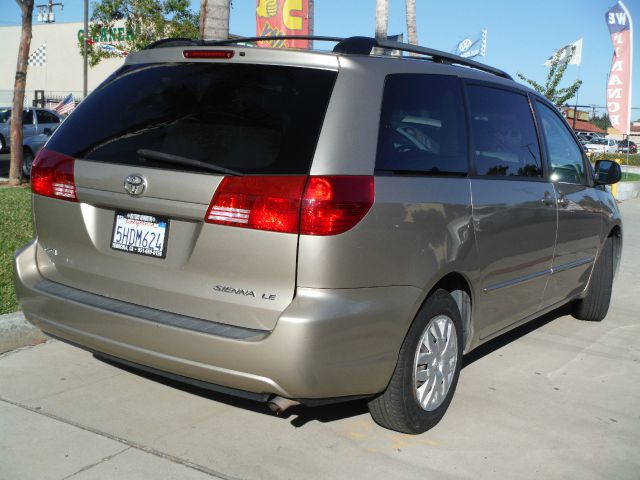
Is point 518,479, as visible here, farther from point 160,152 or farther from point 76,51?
point 76,51

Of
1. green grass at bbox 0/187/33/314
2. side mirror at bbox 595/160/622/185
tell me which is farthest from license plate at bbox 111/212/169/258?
side mirror at bbox 595/160/622/185

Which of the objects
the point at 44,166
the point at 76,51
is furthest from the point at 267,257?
the point at 76,51

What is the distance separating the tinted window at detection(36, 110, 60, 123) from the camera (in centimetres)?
2144

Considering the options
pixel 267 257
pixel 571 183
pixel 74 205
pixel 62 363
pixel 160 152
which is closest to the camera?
pixel 267 257

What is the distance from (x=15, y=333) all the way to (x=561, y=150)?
13.0ft

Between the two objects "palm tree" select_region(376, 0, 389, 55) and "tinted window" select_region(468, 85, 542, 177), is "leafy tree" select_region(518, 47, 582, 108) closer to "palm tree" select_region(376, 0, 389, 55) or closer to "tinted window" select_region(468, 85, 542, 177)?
"palm tree" select_region(376, 0, 389, 55)

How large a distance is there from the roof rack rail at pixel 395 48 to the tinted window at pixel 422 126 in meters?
0.15

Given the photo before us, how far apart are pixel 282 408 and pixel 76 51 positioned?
50.3 metres

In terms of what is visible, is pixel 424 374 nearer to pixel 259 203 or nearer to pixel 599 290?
pixel 259 203

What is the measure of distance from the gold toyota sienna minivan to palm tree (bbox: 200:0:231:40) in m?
4.80

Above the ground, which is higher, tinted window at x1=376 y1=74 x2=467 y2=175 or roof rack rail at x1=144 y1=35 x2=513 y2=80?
roof rack rail at x1=144 y1=35 x2=513 y2=80

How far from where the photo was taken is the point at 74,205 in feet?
12.1

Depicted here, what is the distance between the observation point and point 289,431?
12.9ft

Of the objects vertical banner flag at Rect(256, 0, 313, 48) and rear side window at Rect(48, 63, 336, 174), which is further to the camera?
vertical banner flag at Rect(256, 0, 313, 48)
